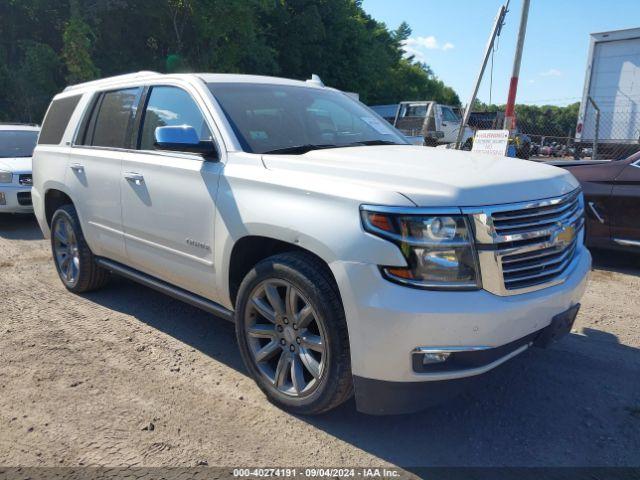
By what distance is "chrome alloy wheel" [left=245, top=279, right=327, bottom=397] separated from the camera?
9.23 feet

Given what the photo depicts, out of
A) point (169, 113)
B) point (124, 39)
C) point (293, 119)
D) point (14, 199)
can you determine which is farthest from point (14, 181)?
point (124, 39)

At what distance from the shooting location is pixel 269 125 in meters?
3.56

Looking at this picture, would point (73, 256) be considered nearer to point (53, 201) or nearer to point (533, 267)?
point (53, 201)

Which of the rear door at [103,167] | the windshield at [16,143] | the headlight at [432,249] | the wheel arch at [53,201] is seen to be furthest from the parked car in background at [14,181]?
the headlight at [432,249]

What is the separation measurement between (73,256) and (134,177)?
5.40 feet

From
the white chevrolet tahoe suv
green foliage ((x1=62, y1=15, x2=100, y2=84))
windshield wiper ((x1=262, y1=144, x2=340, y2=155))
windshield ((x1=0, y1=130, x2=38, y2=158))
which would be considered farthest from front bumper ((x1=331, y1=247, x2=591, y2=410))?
green foliage ((x1=62, y1=15, x2=100, y2=84))

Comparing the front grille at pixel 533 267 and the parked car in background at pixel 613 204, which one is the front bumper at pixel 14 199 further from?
the front grille at pixel 533 267

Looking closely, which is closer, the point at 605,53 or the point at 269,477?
the point at 269,477

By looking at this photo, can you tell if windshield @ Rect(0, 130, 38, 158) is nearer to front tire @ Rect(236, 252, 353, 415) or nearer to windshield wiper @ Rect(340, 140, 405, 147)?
windshield wiper @ Rect(340, 140, 405, 147)

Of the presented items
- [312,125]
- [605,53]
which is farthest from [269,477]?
[605,53]

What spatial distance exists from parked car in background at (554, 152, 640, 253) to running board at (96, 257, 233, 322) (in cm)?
456

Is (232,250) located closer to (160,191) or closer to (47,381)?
(160,191)

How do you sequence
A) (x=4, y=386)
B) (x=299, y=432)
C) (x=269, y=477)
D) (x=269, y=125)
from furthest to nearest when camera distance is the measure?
1. (x=269, y=125)
2. (x=4, y=386)
3. (x=299, y=432)
4. (x=269, y=477)

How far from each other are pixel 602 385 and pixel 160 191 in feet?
10.3
